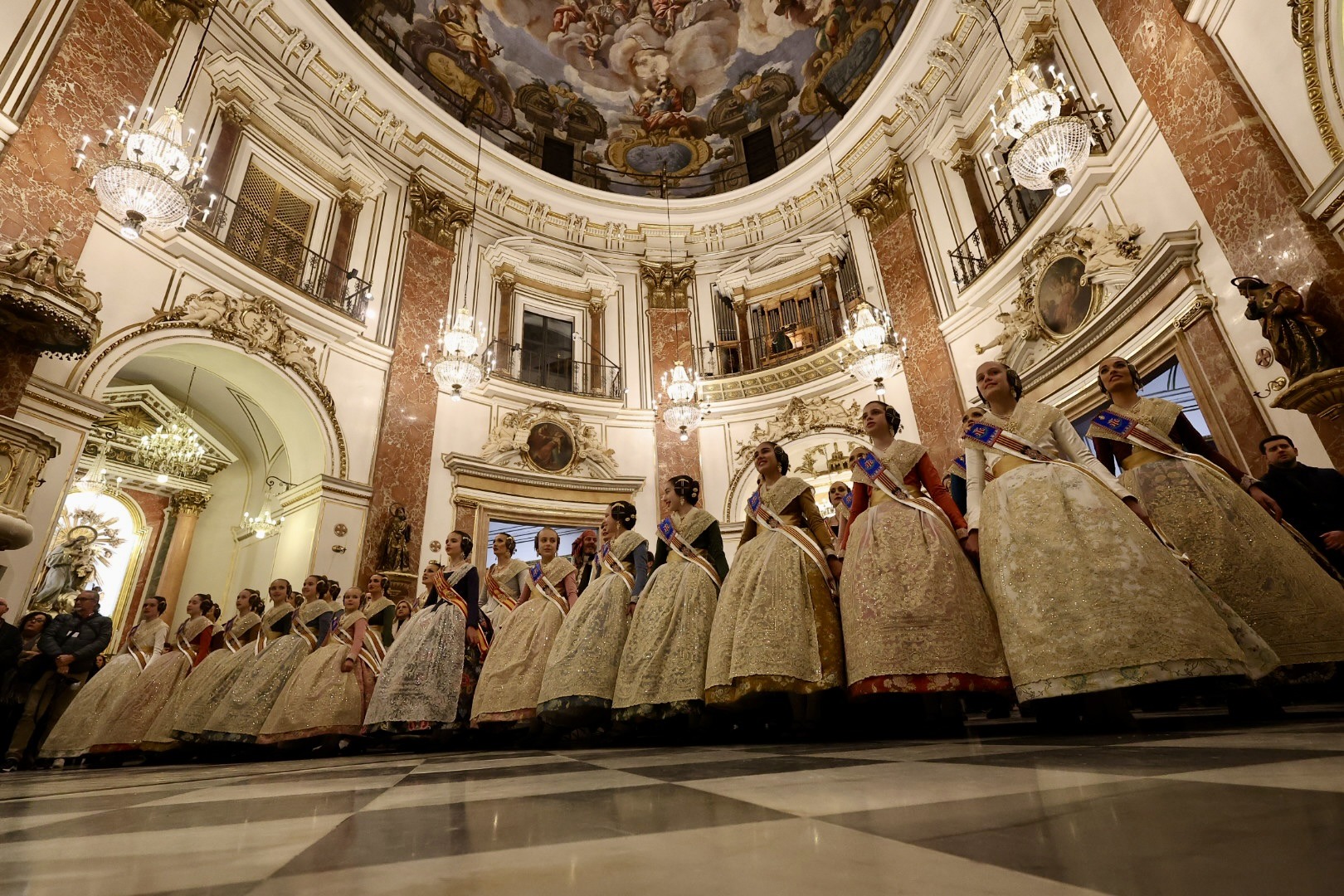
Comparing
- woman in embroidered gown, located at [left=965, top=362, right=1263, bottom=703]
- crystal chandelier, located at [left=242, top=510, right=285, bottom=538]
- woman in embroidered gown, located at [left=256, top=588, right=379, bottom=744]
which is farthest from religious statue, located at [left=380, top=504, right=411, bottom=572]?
woman in embroidered gown, located at [left=965, top=362, right=1263, bottom=703]

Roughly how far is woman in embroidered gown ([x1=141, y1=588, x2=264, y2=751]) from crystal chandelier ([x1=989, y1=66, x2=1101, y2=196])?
7.25m

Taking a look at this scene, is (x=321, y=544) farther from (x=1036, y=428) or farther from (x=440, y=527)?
(x=1036, y=428)

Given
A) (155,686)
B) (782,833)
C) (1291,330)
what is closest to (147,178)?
(155,686)

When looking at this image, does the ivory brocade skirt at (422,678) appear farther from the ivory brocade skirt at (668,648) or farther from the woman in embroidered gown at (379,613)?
the ivory brocade skirt at (668,648)

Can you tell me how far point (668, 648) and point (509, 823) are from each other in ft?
6.67

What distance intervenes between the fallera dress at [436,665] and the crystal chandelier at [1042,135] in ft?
18.3

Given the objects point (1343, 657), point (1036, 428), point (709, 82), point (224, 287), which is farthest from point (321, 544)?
point (709, 82)

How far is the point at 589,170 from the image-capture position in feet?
43.4

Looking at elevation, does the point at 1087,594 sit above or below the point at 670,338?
below

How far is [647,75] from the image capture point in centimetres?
1275

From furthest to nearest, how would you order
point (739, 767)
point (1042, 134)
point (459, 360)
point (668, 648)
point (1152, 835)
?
point (459, 360) → point (1042, 134) → point (668, 648) → point (739, 767) → point (1152, 835)

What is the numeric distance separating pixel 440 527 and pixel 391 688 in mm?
5358

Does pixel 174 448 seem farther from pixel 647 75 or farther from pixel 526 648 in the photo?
pixel 647 75

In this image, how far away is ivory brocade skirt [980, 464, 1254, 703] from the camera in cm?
171
